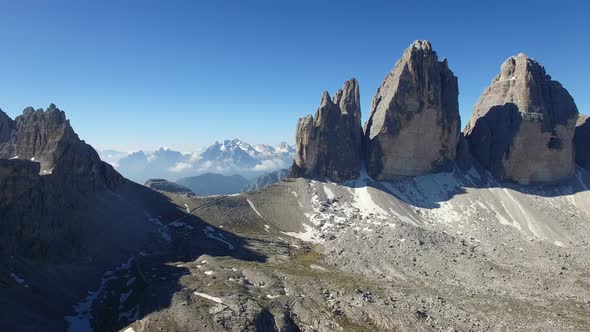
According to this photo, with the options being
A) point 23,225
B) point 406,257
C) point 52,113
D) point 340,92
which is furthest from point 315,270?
point 340,92

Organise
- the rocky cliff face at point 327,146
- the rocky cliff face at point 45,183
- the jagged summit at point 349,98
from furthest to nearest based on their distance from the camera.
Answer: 1. the jagged summit at point 349,98
2. the rocky cliff face at point 327,146
3. the rocky cliff face at point 45,183

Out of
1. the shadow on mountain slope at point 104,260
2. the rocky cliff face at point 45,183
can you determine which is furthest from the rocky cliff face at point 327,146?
the rocky cliff face at point 45,183

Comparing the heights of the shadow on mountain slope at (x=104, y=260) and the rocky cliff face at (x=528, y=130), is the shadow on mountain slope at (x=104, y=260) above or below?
below

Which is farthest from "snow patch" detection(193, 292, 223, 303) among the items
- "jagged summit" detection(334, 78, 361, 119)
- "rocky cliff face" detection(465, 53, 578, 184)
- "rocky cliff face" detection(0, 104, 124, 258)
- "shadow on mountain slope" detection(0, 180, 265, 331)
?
"rocky cliff face" detection(465, 53, 578, 184)

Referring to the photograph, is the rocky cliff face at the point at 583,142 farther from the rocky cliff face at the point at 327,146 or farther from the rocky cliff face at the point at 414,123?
the rocky cliff face at the point at 327,146

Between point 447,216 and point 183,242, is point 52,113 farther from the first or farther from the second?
point 447,216

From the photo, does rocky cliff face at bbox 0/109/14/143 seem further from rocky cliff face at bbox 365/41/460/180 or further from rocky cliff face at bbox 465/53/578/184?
rocky cliff face at bbox 465/53/578/184
